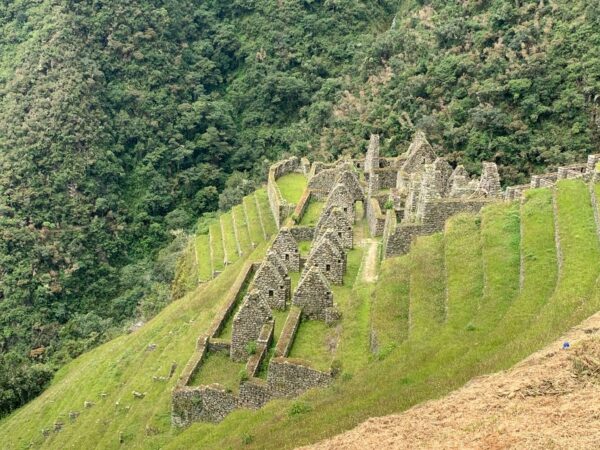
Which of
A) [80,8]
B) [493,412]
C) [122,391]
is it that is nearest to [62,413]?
[122,391]

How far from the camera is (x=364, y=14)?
72.4 meters

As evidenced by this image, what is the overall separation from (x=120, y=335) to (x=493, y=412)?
3404 centimetres

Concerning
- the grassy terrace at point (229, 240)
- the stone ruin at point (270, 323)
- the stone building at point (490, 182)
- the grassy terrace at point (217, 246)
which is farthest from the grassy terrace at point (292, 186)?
the stone building at point (490, 182)

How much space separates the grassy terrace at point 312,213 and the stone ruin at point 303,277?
1.51 feet

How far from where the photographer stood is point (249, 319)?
1891cm

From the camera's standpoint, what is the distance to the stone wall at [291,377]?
16.6 metres

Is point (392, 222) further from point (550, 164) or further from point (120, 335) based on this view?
point (120, 335)

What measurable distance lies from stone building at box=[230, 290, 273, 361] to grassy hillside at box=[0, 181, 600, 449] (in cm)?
239

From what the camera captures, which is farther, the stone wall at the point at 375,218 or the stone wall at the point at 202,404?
the stone wall at the point at 375,218

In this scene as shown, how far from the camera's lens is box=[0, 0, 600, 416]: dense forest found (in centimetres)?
4184

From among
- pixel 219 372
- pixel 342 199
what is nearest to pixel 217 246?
pixel 342 199

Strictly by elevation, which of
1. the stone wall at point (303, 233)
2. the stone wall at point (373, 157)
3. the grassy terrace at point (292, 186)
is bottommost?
the stone wall at point (303, 233)

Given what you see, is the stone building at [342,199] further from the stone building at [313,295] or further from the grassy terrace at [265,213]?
the grassy terrace at [265,213]

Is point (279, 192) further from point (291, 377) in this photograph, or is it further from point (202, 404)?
point (291, 377)
